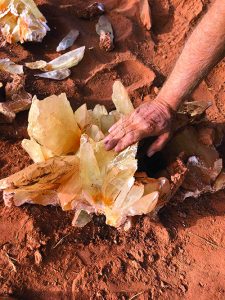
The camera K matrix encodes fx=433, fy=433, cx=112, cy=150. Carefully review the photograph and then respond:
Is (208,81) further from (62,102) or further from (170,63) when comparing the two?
(62,102)

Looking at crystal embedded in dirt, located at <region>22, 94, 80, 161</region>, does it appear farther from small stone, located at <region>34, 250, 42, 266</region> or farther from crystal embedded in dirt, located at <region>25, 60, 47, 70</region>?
crystal embedded in dirt, located at <region>25, 60, 47, 70</region>

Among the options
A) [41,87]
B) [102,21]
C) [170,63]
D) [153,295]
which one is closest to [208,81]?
[170,63]

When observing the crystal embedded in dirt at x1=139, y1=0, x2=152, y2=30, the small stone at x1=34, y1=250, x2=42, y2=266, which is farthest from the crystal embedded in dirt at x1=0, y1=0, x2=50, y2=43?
the small stone at x1=34, y1=250, x2=42, y2=266

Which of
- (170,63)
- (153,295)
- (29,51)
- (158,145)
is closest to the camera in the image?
(153,295)

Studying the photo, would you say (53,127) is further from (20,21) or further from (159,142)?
(20,21)

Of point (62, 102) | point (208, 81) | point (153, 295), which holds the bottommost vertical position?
point (153, 295)

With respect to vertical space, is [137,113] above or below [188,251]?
above
